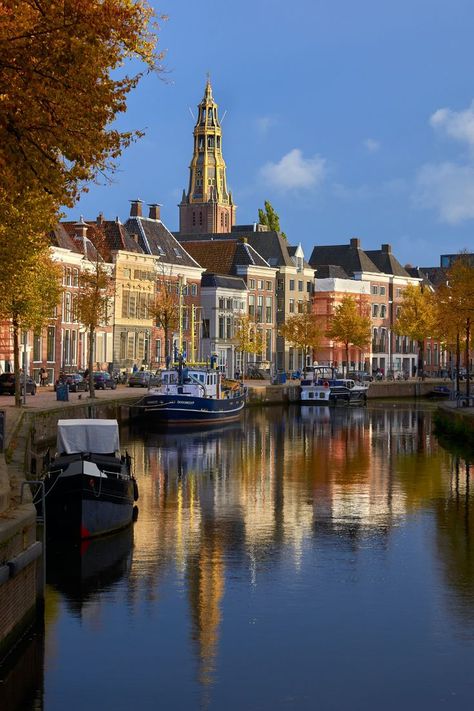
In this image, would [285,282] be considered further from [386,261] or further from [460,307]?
[460,307]

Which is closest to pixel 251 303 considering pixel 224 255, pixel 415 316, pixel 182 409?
pixel 224 255

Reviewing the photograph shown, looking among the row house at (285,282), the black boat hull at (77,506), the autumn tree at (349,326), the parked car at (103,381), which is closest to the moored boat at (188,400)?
the parked car at (103,381)

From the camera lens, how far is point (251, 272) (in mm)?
131750

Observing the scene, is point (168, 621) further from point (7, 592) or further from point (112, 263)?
point (112, 263)

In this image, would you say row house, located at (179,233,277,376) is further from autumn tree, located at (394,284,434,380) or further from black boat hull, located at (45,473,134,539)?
black boat hull, located at (45,473,134,539)

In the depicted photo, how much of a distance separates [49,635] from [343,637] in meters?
5.68

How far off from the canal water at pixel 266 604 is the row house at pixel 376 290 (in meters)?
102

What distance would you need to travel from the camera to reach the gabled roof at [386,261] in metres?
161

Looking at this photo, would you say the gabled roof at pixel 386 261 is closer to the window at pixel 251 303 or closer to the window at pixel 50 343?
the window at pixel 251 303

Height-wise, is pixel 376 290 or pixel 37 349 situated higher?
pixel 376 290

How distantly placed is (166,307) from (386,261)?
66.1 m

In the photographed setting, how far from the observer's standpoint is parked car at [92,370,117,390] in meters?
Answer: 89.2

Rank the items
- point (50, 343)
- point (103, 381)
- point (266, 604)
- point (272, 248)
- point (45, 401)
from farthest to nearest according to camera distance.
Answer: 1. point (272, 248)
2. point (50, 343)
3. point (103, 381)
4. point (45, 401)
5. point (266, 604)

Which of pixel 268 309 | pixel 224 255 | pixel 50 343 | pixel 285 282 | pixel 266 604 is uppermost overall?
pixel 224 255
